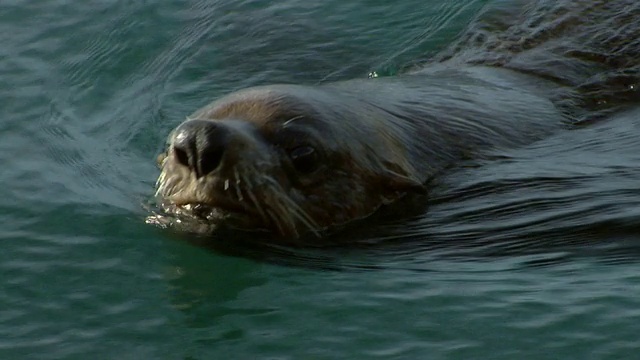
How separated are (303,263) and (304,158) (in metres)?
0.46

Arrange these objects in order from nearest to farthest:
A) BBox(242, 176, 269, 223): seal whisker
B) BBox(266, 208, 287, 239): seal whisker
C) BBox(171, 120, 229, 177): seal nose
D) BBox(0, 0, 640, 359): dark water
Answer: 1. BBox(0, 0, 640, 359): dark water
2. BBox(171, 120, 229, 177): seal nose
3. BBox(242, 176, 269, 223): seal whisker
4. BBox(266, 208, 287, 239): seal whisker

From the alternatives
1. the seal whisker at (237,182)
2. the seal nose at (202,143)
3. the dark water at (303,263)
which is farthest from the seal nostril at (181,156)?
the dark water at (303,263)

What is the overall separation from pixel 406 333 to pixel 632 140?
2.44 m

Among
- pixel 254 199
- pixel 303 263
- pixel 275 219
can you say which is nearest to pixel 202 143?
pixel 254 199

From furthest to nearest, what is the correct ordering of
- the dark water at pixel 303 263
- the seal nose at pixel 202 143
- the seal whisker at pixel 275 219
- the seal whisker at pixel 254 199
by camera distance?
the seal whisker at pixel 275 219, the seal whisker at pixel 254 199, the seal nose at pixel 202 143, the dark water at pixel 303 263

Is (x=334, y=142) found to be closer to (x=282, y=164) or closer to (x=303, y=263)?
(x=282, y=164)

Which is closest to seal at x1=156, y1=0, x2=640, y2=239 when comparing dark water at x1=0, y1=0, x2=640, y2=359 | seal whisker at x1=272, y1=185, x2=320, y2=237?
seal whisker at x1=272, y1=185, x2=320, y2=237

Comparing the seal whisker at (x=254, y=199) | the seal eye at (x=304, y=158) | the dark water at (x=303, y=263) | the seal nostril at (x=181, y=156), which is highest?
the seal nostril at (x=181, y=156)

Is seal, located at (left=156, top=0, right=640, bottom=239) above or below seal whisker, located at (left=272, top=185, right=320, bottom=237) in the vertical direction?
above

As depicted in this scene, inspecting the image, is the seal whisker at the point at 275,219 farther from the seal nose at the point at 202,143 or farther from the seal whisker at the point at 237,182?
the seal nose at the point at 202,143

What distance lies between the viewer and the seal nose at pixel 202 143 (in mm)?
5812

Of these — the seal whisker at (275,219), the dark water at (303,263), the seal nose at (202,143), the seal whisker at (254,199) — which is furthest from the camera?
the seal whisker at (275,219)

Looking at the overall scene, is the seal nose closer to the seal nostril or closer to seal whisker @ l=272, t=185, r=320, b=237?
the seal nostril

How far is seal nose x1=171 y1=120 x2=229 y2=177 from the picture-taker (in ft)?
19.1
